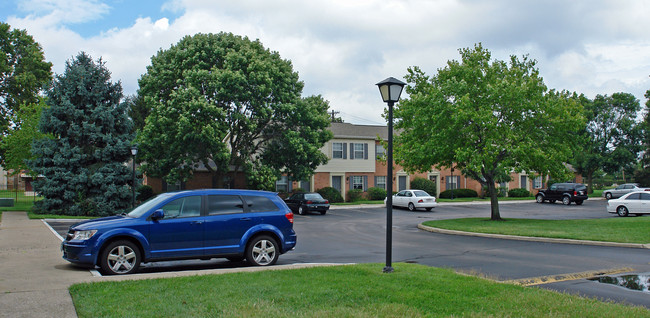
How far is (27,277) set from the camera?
9258 millimetres

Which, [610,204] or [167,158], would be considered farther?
[167,158]

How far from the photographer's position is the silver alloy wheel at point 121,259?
9.67 meters

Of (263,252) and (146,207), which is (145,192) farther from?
(263,252)

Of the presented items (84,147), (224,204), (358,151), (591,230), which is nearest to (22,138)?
(84,147)

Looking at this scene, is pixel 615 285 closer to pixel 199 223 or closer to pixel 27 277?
pixel 199 223

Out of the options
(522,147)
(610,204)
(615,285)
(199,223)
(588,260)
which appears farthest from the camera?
(610,204)

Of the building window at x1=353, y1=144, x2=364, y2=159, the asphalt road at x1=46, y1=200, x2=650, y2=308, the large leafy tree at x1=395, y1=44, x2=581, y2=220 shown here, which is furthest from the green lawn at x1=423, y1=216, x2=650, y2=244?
the building window at x1=353, y1=144, x2=364, y2=159

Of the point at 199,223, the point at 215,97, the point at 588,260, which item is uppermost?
the point at 215,97

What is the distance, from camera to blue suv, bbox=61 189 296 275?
31.7 ft

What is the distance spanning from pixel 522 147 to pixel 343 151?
22.1 metres

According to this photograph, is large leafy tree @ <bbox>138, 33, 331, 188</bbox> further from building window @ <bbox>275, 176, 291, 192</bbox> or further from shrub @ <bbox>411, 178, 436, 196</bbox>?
shrub @ <bbox>411, 178, 436, 196</bbox>

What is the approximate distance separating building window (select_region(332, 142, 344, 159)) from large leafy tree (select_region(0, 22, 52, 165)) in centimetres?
2409

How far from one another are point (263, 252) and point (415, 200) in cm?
2519

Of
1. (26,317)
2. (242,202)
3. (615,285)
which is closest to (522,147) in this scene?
(615,285)
